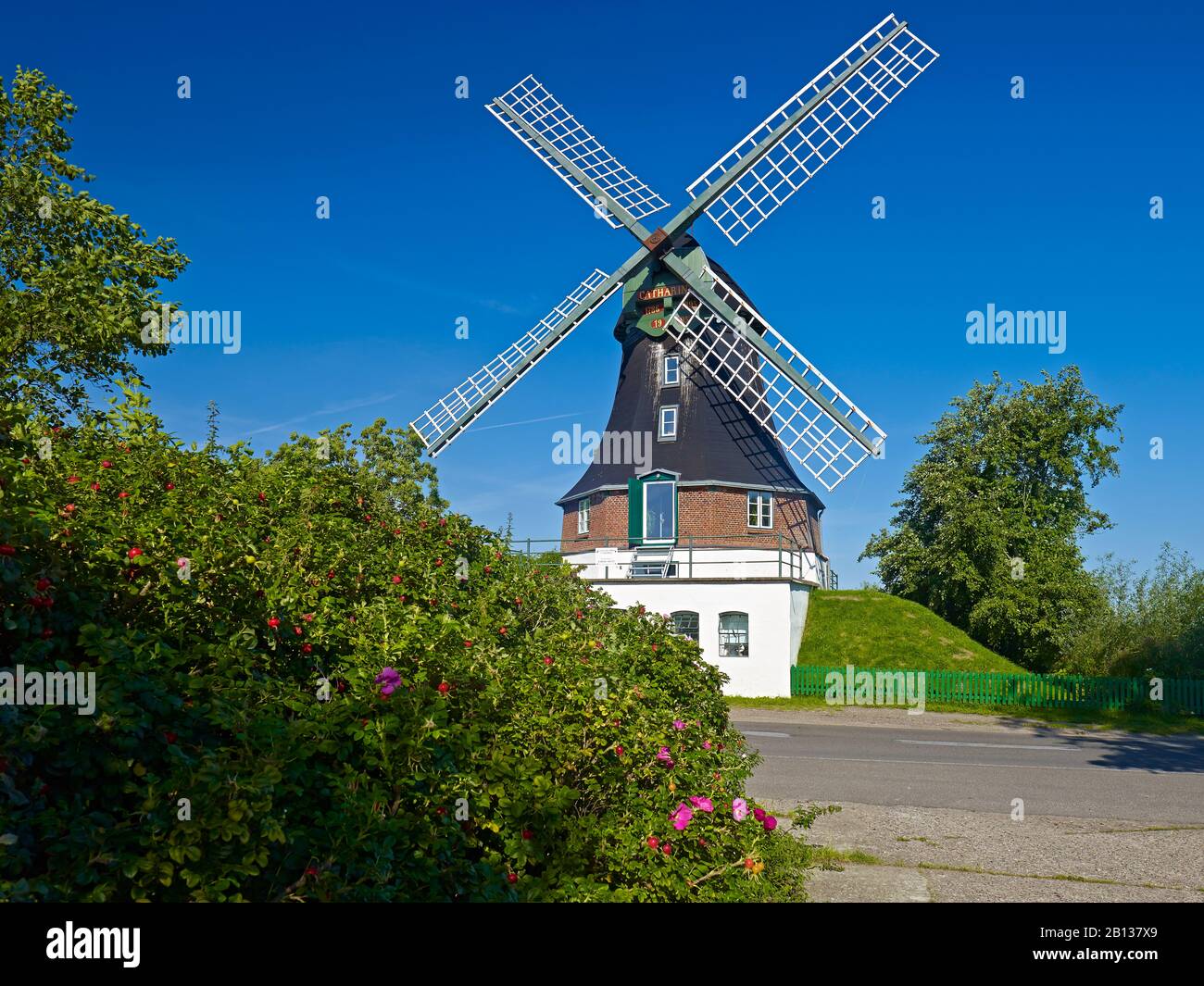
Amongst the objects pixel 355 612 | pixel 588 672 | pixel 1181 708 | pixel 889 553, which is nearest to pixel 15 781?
pixel 355 612

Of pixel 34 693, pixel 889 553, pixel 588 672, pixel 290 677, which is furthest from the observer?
pixel 889 553

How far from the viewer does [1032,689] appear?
24.7 meters

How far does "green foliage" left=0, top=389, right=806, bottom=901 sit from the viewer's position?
320 centimetres

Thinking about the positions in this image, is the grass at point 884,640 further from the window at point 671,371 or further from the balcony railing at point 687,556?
the window at point 671,371

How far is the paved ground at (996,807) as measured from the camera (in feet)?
25.0

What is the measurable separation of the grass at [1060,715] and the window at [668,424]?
10879 mm

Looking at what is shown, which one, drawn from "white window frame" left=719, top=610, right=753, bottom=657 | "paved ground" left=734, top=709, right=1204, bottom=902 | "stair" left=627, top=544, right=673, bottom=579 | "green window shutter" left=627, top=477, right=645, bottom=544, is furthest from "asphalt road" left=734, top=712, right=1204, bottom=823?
"green window shutter" left=627, top=477, right=645, bottom=544

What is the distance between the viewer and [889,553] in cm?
3866

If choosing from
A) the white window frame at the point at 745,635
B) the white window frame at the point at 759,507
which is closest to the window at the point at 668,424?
the white window frame at the point at 759,507

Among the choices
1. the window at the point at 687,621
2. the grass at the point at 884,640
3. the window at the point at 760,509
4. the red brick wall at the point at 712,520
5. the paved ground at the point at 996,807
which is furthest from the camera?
the window at the point at 760,509

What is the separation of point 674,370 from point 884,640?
486 inches
